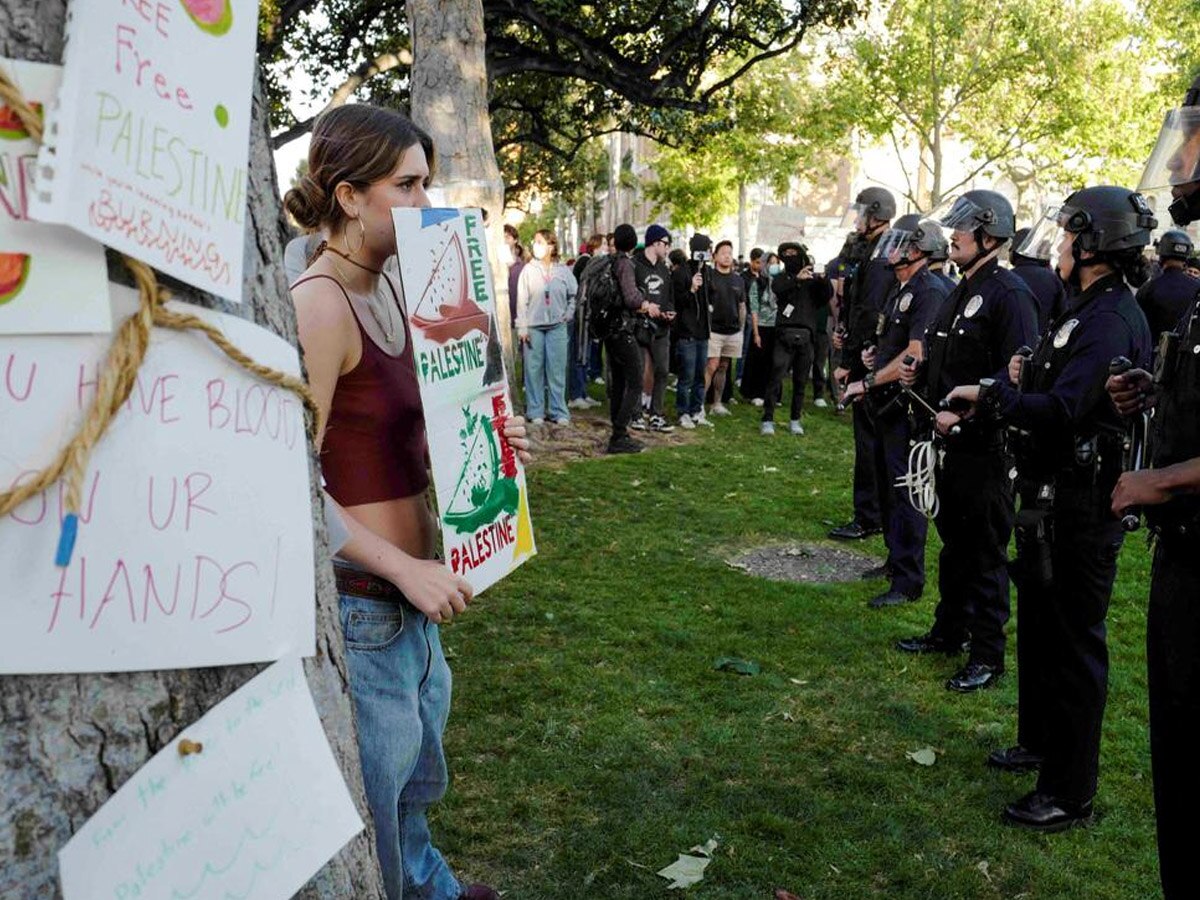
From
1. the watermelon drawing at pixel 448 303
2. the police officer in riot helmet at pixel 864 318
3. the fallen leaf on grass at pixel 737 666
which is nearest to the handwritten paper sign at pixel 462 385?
the watermelon drawing at pixel 448 303

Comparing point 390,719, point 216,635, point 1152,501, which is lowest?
point 390,719

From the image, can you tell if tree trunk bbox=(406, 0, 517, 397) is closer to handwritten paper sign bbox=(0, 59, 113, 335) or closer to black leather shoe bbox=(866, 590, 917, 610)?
black leather shoe bbox=(866, 590, 917, 610)

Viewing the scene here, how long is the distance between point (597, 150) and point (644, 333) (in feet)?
102

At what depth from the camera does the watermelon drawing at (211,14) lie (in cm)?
112

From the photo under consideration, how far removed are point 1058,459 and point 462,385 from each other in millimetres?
2682

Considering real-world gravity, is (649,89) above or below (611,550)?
above

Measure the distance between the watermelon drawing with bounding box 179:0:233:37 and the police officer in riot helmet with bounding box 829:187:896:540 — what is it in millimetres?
7214

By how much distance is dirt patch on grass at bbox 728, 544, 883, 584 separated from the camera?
7492mm

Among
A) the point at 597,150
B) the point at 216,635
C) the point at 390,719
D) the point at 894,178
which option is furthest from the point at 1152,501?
the point at 894,178

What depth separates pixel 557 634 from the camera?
20.1ft

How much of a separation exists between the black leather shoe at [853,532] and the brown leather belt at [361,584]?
6.53 m

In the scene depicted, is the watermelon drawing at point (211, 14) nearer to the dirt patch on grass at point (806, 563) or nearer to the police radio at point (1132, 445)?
the police radio at point (1132, 445)

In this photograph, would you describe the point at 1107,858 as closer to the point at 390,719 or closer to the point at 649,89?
the point at 390,719

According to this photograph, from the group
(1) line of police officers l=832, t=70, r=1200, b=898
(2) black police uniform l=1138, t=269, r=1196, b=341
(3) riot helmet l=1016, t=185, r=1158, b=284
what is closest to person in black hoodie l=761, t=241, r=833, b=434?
(2) black police uniform l=1138, t=269, r=1196, b=341
